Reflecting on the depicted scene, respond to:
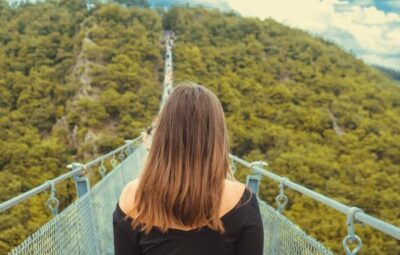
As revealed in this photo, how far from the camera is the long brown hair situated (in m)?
1.12

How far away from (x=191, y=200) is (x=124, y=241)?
204 millimetres

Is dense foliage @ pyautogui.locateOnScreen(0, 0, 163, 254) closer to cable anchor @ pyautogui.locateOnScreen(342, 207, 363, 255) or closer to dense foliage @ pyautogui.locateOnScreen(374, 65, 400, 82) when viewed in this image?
cable anchor @ pyautogui.locateOnScreen(342, 207, 363, 255)

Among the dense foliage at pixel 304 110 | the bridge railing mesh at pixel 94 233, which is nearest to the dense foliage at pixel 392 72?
the dense foliage at pixel 304 110

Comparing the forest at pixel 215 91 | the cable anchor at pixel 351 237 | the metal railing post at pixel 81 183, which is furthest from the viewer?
the forest at pixel 215 91

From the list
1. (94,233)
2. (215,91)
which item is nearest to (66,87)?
(215,91)

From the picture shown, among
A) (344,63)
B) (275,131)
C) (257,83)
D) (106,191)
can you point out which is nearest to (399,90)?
(344,63)

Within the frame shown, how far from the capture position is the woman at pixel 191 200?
1.12 meters

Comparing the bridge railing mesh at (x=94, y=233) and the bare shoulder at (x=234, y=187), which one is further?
the bridge railing mesh at (x=94, y=233)

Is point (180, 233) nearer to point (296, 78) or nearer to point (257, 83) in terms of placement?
point (257, 83)

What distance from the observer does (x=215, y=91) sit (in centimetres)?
3816

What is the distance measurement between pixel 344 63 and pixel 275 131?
20691 mm

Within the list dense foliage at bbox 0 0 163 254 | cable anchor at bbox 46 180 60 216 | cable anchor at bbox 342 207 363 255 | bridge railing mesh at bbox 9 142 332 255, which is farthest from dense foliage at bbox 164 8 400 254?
cable anchor at bbox 342 207 363 255

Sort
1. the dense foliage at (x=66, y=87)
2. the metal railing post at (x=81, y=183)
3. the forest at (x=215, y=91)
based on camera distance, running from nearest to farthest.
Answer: the metal railing post at (x=81, y=183), the forest at (x=215, y=91), the dense foliage at (x=66, y=87)

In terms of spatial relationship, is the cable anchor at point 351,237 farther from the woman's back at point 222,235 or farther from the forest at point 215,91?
the forest at point 215,91
